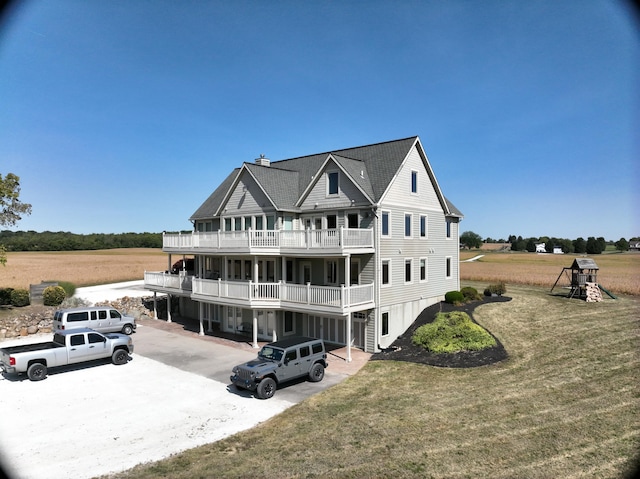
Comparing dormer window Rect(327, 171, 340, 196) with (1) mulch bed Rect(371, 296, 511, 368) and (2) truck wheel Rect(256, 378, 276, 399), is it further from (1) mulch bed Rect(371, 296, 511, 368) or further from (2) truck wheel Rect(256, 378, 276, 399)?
(2) truck wheel Rect(256, 378, 276, 399)

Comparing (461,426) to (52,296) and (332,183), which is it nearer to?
(332,183)

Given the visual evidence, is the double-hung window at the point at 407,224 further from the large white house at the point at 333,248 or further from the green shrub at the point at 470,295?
the green shrub at the point at 470,295

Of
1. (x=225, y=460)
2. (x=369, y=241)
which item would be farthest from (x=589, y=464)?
(x=369, y=241)

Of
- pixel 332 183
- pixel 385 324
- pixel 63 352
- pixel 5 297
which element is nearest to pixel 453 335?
pixel 385 324

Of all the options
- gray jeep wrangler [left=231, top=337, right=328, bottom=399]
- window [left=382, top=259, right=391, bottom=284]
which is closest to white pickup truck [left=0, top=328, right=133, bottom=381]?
gray jeep wrangler [left=231, top=337, right=328, bottom=399]

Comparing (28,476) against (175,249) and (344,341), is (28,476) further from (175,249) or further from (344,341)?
(175,249)

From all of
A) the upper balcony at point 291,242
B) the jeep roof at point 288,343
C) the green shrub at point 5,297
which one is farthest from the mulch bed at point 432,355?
the green shrub at point 5,297
